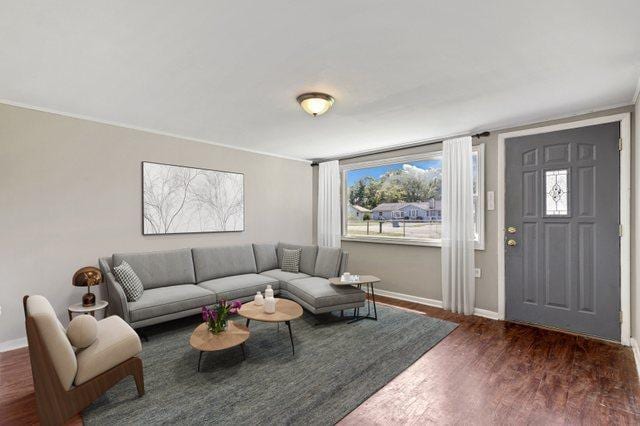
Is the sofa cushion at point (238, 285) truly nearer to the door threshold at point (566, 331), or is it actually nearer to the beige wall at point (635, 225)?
the door threshold at point (566, 331)

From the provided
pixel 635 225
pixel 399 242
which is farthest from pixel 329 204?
pixel 635 225

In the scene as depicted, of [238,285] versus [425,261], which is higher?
[425,261]

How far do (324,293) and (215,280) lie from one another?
5.09ft

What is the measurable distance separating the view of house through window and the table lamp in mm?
3778

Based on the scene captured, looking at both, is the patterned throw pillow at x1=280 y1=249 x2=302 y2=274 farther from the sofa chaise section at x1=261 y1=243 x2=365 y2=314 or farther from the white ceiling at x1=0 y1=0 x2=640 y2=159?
the white ceiling at x1=0 y1=0 x2=640 y2=159

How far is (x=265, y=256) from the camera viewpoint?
4867mm

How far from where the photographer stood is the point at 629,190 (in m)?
2.98

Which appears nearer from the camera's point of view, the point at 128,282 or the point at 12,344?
the point at 12,344

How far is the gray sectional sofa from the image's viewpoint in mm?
3211

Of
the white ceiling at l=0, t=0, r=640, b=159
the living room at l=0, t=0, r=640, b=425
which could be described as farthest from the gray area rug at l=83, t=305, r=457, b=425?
the white ceiling at l=0, t=0, r=640, b=159

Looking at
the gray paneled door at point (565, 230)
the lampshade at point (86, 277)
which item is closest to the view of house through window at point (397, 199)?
the gray paneled door at point (565, 230)

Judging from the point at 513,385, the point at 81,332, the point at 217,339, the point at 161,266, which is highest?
the point at 161,266

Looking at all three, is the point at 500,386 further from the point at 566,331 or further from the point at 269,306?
the point at 269,306

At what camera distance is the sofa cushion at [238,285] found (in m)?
3.72
